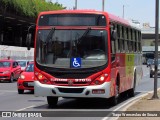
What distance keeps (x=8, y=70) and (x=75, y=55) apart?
21.8 m

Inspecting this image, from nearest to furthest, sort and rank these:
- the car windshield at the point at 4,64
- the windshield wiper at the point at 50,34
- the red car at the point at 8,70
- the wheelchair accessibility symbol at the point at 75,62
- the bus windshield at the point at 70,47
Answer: the wheelchair accessibility symbol at the point at 75,62
the bus windshield at the point at 70,47
the windshield wiper at the point at 50,34
the red car at the point at 8,70
the car windshield at the point at 4,64

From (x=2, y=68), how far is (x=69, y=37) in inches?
873

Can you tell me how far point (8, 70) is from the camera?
38.3 metres

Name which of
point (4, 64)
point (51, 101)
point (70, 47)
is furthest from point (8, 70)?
point (70, 47)

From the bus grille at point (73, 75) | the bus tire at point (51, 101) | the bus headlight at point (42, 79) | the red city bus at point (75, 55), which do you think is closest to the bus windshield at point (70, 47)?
the red city bus at point (75, 55)

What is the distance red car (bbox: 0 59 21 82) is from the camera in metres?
38.1

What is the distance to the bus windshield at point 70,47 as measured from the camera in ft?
56.0

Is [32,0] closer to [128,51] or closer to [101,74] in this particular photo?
[128,51]

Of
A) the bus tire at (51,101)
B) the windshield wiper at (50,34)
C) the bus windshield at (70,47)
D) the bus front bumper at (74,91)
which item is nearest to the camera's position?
the bus front bumper at (74,91)

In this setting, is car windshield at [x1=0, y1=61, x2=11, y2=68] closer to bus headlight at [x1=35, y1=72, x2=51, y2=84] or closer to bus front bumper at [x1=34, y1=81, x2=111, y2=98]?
bus headlight at [x1=35, y1=72, x2=51, y2=84]

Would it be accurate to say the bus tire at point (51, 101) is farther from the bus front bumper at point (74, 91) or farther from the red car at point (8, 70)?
the red car at point (8, 70)

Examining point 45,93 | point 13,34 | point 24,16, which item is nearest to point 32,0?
point 24,16

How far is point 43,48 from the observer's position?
1734 cm

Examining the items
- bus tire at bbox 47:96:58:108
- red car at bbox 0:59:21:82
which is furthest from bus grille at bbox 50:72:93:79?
red car at bbox 0:59:21:82
